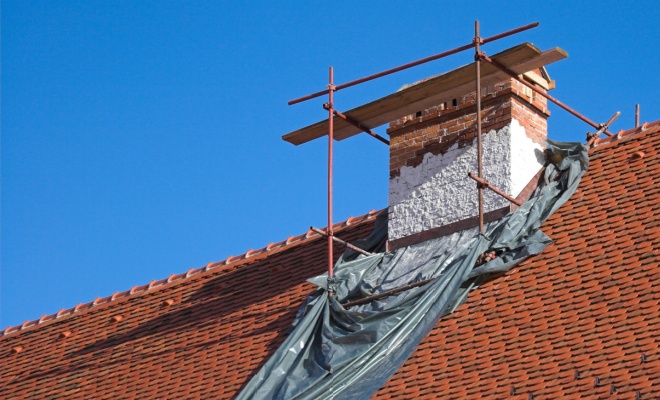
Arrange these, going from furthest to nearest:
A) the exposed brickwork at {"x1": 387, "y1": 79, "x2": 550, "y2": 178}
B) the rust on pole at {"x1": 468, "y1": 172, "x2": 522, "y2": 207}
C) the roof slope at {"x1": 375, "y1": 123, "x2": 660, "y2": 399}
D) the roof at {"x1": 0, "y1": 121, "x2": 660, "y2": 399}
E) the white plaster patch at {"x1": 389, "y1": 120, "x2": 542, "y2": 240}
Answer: the exposed brickwork at {"x1": 387, "y1": 79, "x2": 550, "y2": 178} → the white plaster patch at {"x1": 389, "y1": 120, "x2": 542, "y2": 240} → the rust on pole at {"x1": 468, "y1": 172, "x2": 522, "y2": 207} → the roof at {"x1": 0, "y1": 121, "x2": 660, "y2": 399} → the roof slope at {"x1": 375, "y1": 123, "x2": 660, "y2": 399}

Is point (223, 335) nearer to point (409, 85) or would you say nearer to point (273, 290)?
point (273, 290)

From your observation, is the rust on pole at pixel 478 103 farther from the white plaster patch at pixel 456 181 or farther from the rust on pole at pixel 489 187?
the white plaster patch at pixel 456 181

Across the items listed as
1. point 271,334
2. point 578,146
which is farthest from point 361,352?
point 578,146

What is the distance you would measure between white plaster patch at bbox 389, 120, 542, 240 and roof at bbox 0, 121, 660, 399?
66 centimetres

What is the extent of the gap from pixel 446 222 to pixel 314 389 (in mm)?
2761

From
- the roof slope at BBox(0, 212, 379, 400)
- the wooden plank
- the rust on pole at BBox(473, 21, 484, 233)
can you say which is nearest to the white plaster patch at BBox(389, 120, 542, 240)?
the rust on pole at BBox(473, 21, 484, 233)

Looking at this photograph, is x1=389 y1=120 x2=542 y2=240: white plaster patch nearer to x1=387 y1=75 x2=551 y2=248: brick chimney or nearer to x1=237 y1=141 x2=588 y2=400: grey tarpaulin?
x1=387 y1=75 x2=551 y2=248: brick chimney

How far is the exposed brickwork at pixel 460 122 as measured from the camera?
53.2ft

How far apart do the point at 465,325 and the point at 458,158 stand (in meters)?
2.54

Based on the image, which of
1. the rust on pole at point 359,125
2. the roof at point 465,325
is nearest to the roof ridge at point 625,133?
the roof at point 465,325

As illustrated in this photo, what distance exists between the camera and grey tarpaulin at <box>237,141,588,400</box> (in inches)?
562

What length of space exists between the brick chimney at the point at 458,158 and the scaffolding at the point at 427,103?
164mm

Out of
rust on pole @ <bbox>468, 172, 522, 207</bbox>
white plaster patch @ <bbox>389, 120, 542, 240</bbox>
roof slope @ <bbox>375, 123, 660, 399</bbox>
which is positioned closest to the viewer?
roof slope @ <bbox>375, 123, 660, 399</bbox>

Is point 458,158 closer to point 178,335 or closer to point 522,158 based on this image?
point 522,158
